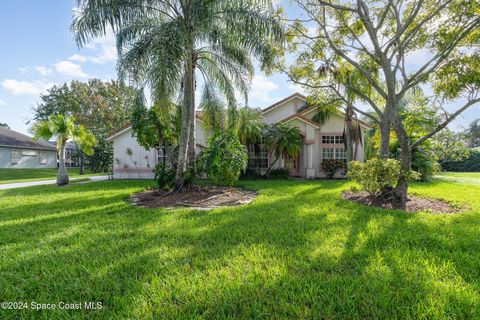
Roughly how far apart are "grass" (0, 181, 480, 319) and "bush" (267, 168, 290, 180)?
9169mm

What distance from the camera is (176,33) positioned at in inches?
284

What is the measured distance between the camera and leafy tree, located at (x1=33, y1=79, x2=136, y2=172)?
27.3 m

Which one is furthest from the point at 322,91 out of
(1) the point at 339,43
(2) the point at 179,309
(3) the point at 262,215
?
(2) the point at 179,309

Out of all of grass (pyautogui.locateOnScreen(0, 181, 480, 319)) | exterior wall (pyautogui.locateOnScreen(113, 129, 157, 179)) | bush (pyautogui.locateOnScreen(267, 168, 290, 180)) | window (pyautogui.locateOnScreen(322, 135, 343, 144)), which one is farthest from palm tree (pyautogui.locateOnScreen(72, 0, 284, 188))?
window (pyautogui.locateOnScreen(322, 135, 343, 144))

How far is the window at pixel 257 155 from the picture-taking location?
15984mm

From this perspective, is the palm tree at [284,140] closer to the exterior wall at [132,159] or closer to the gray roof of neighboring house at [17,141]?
the exterior wall at [132,159]

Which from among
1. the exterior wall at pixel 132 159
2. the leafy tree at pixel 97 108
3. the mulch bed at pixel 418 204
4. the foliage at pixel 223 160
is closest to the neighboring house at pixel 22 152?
the leafy tree at pixel 97 108

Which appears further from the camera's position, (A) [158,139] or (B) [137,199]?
(A) [158,139]

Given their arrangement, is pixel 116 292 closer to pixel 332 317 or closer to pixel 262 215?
pixel 332 317

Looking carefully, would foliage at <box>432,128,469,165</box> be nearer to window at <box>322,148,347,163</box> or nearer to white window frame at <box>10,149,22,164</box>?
window at <box>322,148,347,163</box>

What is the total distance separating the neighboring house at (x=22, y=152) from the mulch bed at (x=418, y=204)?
125 feet

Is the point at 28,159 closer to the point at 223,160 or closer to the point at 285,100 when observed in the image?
the point at 285,100

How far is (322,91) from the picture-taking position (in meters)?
10.8

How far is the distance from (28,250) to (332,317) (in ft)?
16.6
